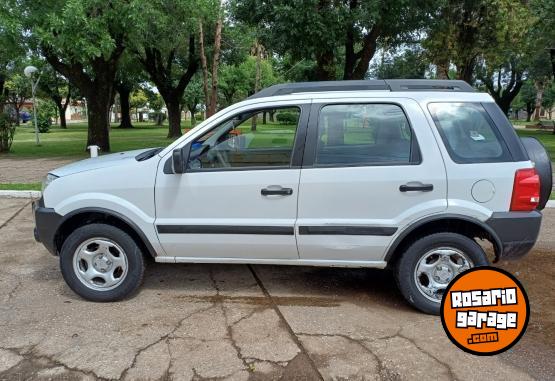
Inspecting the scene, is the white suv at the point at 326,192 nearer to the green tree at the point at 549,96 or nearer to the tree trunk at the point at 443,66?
the tree trunk at the point at 443,66

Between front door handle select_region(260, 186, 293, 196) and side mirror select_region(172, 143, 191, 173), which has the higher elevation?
side mirror select_region(172, 143, 191, 173)

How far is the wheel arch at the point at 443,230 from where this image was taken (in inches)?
148

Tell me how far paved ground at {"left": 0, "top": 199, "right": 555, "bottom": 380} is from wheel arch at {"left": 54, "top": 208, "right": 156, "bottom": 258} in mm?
513

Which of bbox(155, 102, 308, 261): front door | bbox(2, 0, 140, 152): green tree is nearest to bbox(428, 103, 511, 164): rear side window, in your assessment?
bbox(155, 102, 308, 261): front door

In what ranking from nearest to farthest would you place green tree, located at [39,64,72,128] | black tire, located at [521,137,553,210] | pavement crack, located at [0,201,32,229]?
black tire, located at [521,137,553,210] → pavement crack, located at [0,201,32,229] → green tree, located at [39,64,72,128]

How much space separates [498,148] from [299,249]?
1.77 m

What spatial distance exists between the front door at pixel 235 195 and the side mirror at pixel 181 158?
43 millimetres

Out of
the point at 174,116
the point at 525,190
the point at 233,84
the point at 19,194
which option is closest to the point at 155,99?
the point at 233,84

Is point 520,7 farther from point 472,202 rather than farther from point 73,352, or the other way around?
point 73,352

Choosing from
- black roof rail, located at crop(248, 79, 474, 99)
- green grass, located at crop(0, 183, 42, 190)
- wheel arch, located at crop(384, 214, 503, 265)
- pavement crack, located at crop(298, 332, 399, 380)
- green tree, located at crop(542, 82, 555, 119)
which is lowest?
green grass, located at crop(0, 183, 42, 190)

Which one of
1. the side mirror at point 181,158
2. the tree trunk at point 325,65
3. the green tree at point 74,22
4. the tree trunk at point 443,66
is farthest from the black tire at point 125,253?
the tree trunk at point 443,66

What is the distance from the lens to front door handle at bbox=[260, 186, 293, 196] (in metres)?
3.87

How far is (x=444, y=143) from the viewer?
3783mm

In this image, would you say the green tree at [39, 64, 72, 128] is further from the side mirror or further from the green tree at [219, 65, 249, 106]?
the side mirror
